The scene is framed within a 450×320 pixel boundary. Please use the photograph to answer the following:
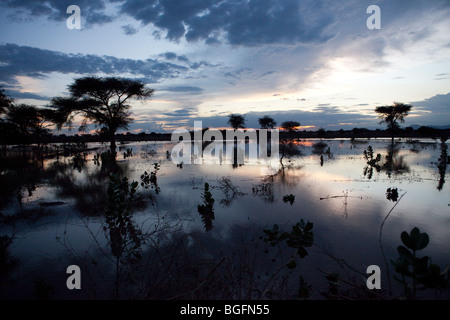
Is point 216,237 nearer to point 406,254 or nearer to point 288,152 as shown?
point 406,254

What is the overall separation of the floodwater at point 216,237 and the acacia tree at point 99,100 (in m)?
17.2

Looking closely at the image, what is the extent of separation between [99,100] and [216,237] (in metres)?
25.4

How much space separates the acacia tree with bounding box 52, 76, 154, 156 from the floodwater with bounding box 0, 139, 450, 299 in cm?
1716

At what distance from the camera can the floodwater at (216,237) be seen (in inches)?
110

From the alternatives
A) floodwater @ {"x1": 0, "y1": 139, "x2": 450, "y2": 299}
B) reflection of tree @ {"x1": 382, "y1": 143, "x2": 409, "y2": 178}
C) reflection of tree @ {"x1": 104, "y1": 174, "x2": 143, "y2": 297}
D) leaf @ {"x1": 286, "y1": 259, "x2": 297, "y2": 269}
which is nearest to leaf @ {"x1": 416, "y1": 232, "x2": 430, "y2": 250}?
floodwater @ {"x1": 0, "y1": 139, "x2": 450, "y2": 299}

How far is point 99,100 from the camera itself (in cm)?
2428

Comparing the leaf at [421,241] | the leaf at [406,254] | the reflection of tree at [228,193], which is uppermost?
the leaf at [421,241]

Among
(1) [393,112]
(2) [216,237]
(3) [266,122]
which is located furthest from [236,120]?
(2) [216,237]

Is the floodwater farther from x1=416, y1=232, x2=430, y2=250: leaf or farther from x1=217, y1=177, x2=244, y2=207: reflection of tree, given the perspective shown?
x1=416, y1=232, x2=430, y2=250: leaf

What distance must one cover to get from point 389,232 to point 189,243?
3.95 m

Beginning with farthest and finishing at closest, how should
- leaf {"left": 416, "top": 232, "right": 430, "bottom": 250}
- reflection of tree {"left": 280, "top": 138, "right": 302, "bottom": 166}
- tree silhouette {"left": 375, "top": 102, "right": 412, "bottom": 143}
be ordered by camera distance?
tree silhouette {"left": 375, "top": 102, "right": 412, "bottom": 143}, reflection of tree {"left": 280, "top": 138, "right": 302, "bottom": 166}, leaf {"left": 416, "top": 232, "right": 430, "bottom": 250}

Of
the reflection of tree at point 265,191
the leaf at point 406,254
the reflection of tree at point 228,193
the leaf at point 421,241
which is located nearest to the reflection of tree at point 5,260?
the reflection of tree at point 228,193

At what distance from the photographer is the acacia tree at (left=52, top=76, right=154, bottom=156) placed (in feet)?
75.6

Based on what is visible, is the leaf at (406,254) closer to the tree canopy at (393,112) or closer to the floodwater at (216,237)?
the floodwater at (216,237)
